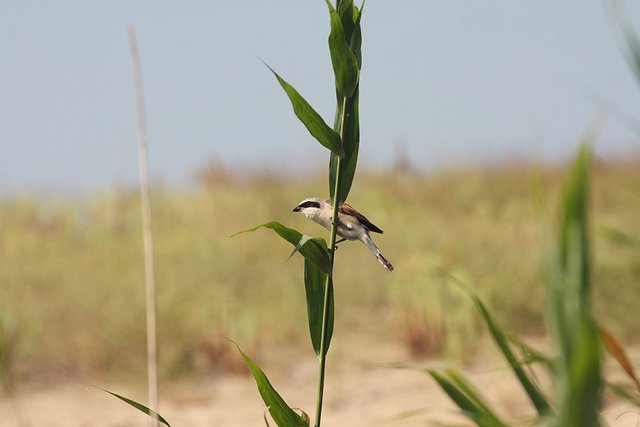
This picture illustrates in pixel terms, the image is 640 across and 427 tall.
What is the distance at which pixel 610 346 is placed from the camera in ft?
3.65

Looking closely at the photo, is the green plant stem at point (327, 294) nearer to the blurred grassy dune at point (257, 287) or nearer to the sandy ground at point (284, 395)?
the blurred grassy dune at point (257, 287)

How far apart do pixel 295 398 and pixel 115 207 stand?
6130 mm

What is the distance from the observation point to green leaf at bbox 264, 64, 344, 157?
121 cm

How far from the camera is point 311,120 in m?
1.21

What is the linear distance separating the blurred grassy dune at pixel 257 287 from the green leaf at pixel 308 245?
3035 millimetres

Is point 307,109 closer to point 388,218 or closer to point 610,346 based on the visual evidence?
point 610,346

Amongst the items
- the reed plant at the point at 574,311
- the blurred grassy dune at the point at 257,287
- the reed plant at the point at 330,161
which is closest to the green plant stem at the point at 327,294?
the reed plant at the point at 330,161

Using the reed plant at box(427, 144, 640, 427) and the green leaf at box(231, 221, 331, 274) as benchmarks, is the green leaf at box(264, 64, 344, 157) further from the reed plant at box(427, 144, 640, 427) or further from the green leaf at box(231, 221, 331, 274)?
the reed plant at box(427, 144, 640, 427)

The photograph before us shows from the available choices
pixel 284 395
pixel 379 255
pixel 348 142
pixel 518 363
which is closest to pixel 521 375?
pixel 518 363

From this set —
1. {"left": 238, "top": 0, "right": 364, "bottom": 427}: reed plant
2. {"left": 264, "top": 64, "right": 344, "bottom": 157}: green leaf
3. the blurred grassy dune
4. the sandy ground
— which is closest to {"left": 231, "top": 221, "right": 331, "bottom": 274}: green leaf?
{"left": 238, "top": 0, "right": 364, "bottom": 427}: reed plant

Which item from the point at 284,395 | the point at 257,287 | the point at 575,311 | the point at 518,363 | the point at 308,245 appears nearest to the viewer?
the point at 575,311

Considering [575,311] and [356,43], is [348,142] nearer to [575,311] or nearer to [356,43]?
[356,43]

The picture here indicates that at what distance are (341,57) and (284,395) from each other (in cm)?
413

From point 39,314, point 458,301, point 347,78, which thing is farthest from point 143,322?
point 347,78
